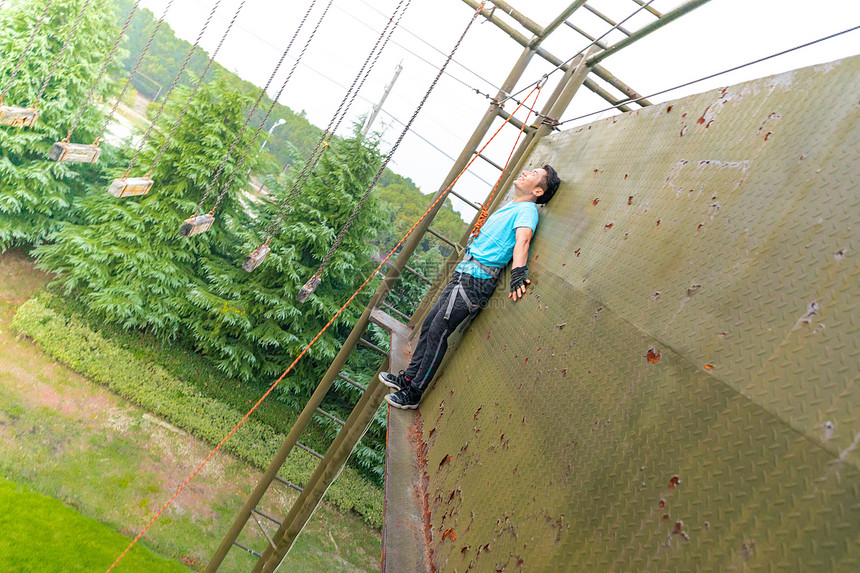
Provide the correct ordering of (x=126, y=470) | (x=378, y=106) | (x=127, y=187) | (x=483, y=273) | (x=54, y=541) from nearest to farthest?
(x=483, y=273) < (x=127, y=187) < (x=54, y=541) < (x=126, y=470) < (x=378, y=106)

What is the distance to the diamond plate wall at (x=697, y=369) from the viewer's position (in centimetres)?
100

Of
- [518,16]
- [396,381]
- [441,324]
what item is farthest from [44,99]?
[441,324]

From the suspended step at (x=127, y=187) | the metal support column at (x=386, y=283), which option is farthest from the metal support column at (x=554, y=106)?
the suspended step at (x=127, y=187)

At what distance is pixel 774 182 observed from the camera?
136 cm

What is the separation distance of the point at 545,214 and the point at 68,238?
11.9 m

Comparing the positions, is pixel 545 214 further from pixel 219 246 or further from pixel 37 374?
pixel 219 246

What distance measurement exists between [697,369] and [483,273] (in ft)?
6.65

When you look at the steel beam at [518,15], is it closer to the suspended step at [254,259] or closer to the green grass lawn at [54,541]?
the suspended step at [254,259]

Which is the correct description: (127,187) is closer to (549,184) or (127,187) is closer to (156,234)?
(549,184)

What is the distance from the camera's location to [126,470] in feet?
27.7

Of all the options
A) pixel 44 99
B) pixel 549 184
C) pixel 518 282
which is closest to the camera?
pixel 518 282

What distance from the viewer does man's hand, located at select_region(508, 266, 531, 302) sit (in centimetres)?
276

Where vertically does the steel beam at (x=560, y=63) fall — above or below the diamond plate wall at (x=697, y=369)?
above

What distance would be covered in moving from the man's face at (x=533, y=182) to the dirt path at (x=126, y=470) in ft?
24.3
